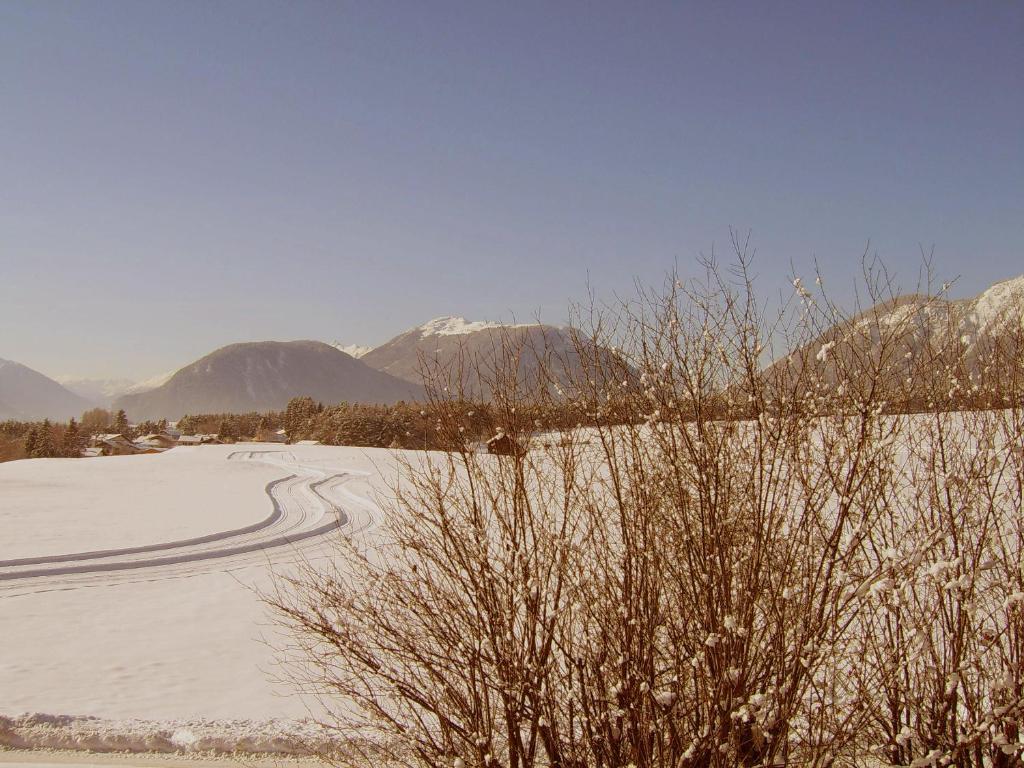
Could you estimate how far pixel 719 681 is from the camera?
4.11 m

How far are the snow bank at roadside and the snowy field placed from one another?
0.01 meters

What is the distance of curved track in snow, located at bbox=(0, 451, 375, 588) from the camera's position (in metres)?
13.3

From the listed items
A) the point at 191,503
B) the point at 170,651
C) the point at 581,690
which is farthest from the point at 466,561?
the point at 191,503

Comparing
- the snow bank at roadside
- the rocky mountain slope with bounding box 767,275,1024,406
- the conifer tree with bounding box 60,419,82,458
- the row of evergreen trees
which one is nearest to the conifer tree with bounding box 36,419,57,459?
the row of evergreen trees

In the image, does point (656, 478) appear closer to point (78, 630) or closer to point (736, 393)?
point (736, 393)

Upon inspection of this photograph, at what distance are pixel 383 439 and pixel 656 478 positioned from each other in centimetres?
4323

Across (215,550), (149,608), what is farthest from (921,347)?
(215,550)

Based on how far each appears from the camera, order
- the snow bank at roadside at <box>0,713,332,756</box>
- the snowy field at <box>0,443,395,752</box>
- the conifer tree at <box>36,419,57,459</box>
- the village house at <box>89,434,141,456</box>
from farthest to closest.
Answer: the village house at <box>89,434,141,456</box>
the conifer tree at <box>36,419,57,459</box>
the snowy field at <box>0,443,395,752</box>
the snow bank at roadside at <box>0,713,332,756</box>

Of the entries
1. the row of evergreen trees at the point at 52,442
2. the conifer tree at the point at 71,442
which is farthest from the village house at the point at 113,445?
the conifer tree at the point at 71,442

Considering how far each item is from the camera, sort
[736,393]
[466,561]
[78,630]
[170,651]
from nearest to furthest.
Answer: [736,393] < [466,561] < [170,651] < [78,630]

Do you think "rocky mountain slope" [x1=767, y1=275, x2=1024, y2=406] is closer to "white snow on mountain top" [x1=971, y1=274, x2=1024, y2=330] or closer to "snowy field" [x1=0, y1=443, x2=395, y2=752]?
"white snow on mountain top" [x1=971, y1=274, x2=1024, y2=330]

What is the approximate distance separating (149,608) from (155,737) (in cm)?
461

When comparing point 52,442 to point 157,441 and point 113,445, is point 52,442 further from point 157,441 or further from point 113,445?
point 157,441

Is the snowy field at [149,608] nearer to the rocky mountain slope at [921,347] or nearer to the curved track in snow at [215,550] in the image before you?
the curved track in snow at [215,550]
